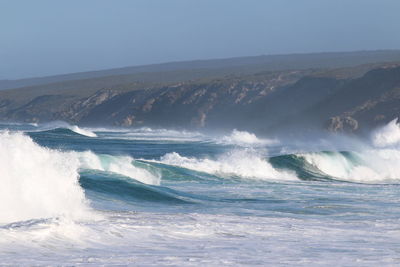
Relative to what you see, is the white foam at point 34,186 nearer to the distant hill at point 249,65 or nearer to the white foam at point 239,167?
the white foam at point 239,167

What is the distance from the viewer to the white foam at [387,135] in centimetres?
4819

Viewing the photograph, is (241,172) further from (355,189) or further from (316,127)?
(316,127)

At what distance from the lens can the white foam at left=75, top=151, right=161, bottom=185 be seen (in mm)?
24766

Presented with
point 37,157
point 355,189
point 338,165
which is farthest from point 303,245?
point 338,165

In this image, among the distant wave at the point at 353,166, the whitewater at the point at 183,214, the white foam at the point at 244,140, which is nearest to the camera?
the whitewater at the point at 183,214

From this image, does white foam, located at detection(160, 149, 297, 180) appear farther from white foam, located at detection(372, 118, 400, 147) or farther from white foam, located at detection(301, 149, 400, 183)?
white foam, located at detection(372, 118, 400, 147)

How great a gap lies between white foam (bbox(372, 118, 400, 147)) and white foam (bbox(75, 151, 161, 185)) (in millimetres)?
23394

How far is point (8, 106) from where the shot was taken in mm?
136625

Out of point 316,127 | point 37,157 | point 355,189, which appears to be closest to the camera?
point 37,157

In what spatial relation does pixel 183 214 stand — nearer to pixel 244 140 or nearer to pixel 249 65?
pixel 244 140

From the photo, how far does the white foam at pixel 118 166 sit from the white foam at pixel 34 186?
6320mm

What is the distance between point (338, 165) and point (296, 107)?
4908 centimetres

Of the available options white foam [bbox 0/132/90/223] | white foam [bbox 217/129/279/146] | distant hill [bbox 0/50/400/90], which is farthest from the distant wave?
distant hill [bbox 0/50/400/90]

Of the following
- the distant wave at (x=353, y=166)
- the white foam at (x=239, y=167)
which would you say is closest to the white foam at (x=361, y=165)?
the distant wave at (x=353, y=166)
